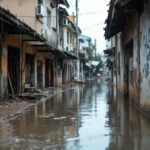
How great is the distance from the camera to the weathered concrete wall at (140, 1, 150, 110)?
13242 millimetres

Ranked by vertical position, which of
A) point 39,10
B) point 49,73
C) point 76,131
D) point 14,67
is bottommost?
point 76,131

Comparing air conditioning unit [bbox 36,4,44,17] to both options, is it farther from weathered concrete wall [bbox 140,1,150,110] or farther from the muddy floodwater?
weathered concrete wall [bbox 140,1,150,110]

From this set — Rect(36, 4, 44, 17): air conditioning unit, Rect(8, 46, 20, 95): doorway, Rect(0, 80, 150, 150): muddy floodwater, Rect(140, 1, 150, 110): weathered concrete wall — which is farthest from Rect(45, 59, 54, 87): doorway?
Rect(140, 1, 150, 110): weathered concrete wall

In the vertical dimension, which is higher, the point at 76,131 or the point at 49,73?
the point at 49,73

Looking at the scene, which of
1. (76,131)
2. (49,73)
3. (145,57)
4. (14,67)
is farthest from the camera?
(49,73)

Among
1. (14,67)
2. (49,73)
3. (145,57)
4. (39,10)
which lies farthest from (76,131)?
(49,73)

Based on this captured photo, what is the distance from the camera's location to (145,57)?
14.1 m

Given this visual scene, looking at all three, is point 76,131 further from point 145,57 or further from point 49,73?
point 49,73

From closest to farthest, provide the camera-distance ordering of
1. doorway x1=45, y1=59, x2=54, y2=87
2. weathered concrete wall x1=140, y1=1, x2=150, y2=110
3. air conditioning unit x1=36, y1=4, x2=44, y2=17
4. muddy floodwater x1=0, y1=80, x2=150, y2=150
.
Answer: muddy floodwater x1=0, y1=80, x2=150, y2=150 → weathered concrete wall x1=140, y1=1, x2=150, y2=110 → air conditioning unit x1=36, y1=4, x2=44, y2=17 → doorway x1=45, y1=59, x2=54, y2=87

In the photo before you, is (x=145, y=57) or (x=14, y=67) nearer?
(x=145, y=57)

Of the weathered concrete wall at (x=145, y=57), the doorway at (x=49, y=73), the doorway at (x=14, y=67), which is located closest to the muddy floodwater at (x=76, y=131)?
the weathered concrete wall at (x=145, y=57)

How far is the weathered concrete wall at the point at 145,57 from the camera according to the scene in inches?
521

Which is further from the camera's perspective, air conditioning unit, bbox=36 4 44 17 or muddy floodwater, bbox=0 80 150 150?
air conditioning unit, bbox=36 4 44 17

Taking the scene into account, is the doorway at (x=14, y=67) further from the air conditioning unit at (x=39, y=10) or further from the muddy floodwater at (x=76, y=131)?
the muddy floodwater at (x=76, y=131)
